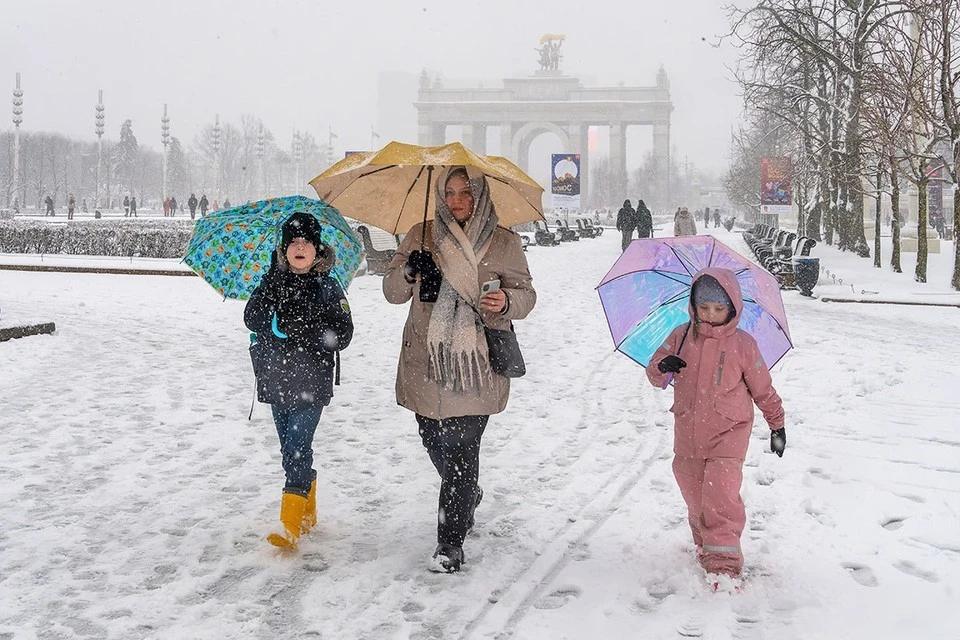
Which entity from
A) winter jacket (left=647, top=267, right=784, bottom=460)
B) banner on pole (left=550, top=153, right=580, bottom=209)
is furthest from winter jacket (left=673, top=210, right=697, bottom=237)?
winter jacket (left=647, top=267, right=784, bottom=460)

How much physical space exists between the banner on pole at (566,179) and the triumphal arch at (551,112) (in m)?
60.0

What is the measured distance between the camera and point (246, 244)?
4.95m

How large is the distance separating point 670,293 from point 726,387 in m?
0.79

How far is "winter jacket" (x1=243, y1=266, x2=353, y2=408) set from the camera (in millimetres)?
4219

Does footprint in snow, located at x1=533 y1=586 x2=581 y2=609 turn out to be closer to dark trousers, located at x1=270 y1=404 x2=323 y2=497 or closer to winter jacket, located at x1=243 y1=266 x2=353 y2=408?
dark trousers, located at x1=270 y1=404 x2=323 y2=497

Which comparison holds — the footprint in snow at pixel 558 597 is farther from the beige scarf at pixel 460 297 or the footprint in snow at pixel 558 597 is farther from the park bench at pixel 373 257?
the park bench at pixel 373 257

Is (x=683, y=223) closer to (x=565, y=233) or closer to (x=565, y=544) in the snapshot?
(x=565, y=233)

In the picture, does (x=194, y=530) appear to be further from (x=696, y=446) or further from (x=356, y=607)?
(x=696, y=446)


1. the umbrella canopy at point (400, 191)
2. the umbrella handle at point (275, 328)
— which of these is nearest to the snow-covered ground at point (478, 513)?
the umbrella handle at point (275, 328)

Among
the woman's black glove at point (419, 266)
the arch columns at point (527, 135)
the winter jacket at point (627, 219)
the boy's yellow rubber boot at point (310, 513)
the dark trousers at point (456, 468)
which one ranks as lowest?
the boy's yellow rubber boot at point (310, 513)

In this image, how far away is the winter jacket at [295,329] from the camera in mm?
4219

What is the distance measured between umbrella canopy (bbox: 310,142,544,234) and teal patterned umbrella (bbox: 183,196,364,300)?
30 centimetres

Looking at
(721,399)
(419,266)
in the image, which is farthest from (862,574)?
(419,266)

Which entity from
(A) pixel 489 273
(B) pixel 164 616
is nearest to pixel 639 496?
(A) pixel 489 273
